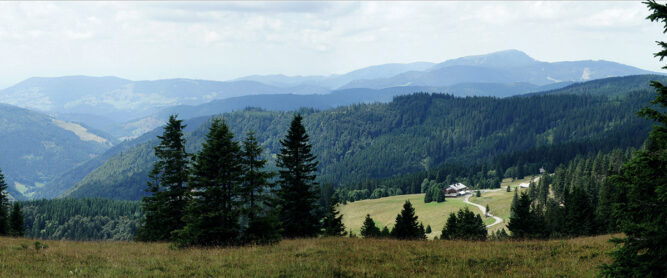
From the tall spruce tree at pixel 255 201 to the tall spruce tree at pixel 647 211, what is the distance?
16689 mm

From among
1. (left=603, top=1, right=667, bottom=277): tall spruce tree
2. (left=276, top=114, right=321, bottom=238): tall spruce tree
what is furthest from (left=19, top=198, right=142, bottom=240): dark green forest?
(left=603, top=1, right=667, bottom=277): tall spruce tree

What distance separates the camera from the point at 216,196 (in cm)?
2264

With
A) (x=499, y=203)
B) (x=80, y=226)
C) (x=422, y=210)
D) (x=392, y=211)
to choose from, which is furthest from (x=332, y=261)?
(x=80, y=226)

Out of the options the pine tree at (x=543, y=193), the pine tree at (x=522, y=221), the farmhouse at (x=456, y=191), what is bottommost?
the farmhouse at (x=456, y=191)

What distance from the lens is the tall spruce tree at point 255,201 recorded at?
22625mm

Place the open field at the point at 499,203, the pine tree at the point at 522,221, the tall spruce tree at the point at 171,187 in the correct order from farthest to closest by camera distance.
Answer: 1. the open field at the point at 499,203
2. the pine tree at the point at 522,221
3. the tall spruce tree at the point at 171,187

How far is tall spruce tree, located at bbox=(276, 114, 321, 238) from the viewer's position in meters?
32.4

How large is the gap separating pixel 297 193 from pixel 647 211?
83.4 ft

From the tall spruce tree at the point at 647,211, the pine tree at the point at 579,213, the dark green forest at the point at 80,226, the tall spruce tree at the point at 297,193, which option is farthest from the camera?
the dark green forest at the point at 80,226

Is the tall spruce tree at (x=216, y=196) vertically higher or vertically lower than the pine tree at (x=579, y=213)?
higher

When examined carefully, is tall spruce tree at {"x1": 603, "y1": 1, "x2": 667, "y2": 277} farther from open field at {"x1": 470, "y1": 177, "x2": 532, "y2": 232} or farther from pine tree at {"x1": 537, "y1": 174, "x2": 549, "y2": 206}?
pine tree at {"x1": 537, "y1": 174, "x2": 549, "y2": 206}

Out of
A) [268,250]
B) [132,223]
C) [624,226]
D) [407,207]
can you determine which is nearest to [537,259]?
[624,226]

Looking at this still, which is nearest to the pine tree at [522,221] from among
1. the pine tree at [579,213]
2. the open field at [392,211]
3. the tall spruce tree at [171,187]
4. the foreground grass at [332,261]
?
the pine tree at [579,213]

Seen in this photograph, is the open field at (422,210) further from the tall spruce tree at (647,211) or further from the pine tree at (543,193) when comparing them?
the tall spruce tree at (647,211)
